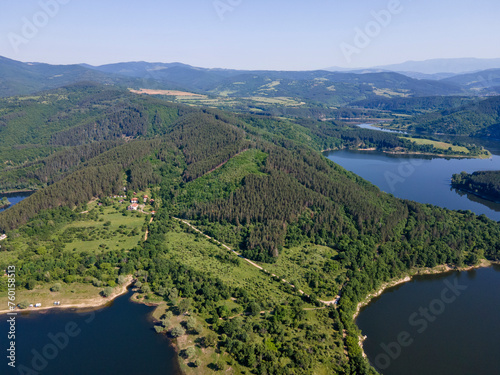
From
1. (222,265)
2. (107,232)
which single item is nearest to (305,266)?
(222,265)

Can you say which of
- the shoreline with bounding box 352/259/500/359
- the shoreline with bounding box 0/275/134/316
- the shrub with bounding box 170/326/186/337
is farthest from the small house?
the shoreline with bounding box 352/259/500/359

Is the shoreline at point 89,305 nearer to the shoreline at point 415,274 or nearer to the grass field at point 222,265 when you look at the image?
the grass field at point 222,265

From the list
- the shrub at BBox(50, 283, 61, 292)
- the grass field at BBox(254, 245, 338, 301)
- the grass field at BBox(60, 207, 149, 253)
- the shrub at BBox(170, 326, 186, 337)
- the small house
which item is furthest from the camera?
the small house

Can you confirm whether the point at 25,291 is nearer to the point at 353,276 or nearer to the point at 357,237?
the point at 353,276

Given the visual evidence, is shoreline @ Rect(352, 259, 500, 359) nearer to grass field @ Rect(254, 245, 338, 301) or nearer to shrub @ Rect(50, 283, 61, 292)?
grass field @ Rect(254, 245, 338, 301)

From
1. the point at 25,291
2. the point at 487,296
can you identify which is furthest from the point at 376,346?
the point at 25,291

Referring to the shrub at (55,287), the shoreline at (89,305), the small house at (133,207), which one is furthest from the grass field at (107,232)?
the shoreline at (89,305)
